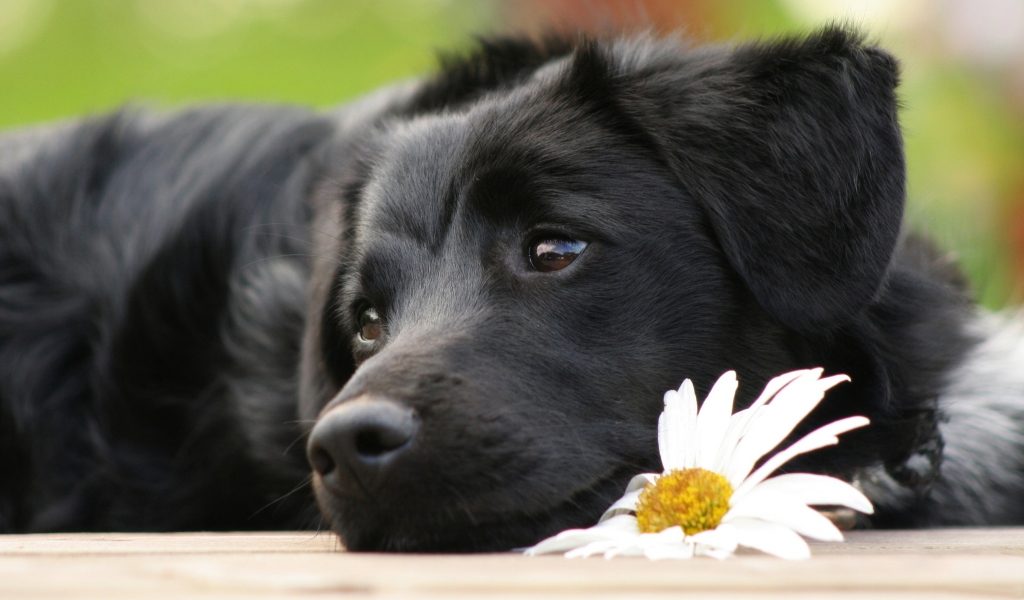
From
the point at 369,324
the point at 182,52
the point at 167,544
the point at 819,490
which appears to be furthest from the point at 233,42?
the point at 819,490

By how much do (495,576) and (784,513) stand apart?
434mm

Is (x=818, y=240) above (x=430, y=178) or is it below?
above

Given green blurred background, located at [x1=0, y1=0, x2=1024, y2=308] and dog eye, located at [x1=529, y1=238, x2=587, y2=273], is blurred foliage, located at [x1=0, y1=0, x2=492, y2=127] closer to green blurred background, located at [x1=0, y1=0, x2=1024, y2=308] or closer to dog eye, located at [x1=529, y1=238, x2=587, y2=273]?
green blurred background, located at [x1=0, y1=0, x2=1024, y2=308]

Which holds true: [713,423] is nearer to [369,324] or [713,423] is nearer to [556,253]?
[556,253]

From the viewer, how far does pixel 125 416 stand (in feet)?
10.7

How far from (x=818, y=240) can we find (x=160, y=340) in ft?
7.02

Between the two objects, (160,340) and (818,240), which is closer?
(818,240)

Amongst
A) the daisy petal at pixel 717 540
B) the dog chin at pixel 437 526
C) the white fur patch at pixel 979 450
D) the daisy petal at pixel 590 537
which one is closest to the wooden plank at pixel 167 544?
the dog chin at pixel 437 526

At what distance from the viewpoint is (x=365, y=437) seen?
5.34 feet

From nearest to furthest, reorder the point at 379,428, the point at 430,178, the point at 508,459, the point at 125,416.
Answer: the point at 379,428
the point at 508,459
the point at 430,178
the point at 125,416

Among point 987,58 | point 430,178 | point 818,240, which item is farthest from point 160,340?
point 987,58

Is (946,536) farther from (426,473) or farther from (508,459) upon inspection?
(426,473)

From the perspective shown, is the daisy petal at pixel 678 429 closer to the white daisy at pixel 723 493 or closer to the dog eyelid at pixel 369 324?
the white daisy at pixel 723 493

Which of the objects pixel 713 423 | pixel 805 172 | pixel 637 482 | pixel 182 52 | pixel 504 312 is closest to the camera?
pixel 713 423
